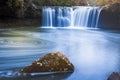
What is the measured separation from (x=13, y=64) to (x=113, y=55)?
12.2 ft

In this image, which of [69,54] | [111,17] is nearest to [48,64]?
[69,54]

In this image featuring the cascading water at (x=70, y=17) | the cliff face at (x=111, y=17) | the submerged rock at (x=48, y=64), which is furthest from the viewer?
the cascading water at (x=70, y=17)

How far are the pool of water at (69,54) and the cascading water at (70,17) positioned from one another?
439 centimetres

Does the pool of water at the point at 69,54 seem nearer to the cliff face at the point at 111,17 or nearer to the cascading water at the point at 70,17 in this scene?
the cliff face at the point at 111,17

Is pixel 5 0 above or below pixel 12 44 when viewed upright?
above

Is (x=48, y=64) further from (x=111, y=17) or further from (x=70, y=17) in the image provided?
(x=70, y=17)

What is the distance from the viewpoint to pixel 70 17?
2142cm

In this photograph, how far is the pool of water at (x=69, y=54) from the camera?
7.58 meters

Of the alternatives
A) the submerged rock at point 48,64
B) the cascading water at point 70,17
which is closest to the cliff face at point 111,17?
the cascading water at point 70,17

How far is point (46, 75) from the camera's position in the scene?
7359mm

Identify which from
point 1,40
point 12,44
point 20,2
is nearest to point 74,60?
point 12,44

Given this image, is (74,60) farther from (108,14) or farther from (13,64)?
(108,14)

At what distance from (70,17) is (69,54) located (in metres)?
10.9

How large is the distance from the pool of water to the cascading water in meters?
4.39
